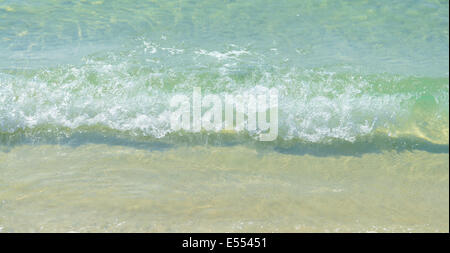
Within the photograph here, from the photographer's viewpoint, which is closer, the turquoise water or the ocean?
the ocean

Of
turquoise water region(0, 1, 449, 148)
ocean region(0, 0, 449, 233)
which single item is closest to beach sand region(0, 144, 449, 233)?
ocean region(0, 0, 449, 233)

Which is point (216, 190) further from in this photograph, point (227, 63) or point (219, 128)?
point (227, 63)

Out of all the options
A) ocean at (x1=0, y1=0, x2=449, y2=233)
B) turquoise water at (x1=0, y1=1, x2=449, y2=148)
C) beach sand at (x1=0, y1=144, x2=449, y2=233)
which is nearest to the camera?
beach sand at (x1=0, y1=144, x2=449, y2=233)

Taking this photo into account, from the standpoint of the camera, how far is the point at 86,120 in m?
5.57

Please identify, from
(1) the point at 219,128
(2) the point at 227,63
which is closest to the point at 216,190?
(1) the point at 219,128

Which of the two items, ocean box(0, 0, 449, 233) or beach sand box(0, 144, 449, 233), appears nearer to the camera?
beach sand box(0, 144, 449, 233)

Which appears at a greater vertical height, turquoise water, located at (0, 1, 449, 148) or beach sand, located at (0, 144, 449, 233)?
turquoise water, located at (0, 1, 449, 148)

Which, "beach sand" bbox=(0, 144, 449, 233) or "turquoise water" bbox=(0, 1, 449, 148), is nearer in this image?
"beach sand" bbox=(0, 144, 449, 233)

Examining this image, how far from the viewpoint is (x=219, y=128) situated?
5574 mm

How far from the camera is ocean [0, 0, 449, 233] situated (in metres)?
4.20

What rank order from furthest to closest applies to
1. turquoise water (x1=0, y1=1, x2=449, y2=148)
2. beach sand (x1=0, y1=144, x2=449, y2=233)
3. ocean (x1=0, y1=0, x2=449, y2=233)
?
1. turquoise water (x1=0, y1=1, x2=449, y2=148)
2. ocean (x1=0, y1=0, x2=449, y2=233)
3. beach sand (x1=0, y1=144, x2=449, y2=233)

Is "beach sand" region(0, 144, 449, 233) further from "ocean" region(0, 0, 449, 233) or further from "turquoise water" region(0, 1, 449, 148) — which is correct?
"turquoise water" region(0, 1, 449, 148)

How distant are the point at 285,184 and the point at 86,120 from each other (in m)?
2.74
